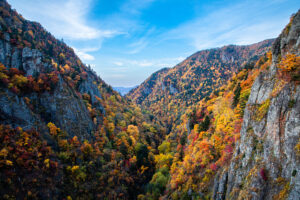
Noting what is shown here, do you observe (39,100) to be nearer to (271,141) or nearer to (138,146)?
(138,146)

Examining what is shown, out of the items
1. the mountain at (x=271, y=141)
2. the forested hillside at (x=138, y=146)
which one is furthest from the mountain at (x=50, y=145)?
the mountain at (x=271, y=141)

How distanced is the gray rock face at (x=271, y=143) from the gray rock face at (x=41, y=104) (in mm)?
38860

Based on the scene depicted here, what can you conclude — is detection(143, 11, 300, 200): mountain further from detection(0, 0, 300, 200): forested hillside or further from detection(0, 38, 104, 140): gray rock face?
detection(0, 38, 104, 140): gray rock face

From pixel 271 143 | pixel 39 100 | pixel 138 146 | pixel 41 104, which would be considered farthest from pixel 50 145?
pixel 271 143

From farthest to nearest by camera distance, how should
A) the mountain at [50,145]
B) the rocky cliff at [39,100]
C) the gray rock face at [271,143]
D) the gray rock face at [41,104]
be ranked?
the rocky cliff at [39,100] → the gray rock face at [41,104] → the mountain at [50,145] → the gray rock face at [271,143]

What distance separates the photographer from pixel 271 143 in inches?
473

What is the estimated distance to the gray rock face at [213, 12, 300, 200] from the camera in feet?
33.0

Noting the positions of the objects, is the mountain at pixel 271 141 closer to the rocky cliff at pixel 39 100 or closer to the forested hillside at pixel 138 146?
the forested hillside at pixel 138 146

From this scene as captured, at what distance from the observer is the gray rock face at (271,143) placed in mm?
10047

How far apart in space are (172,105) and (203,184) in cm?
16180

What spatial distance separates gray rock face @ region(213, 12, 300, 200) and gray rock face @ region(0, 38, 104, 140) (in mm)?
38860

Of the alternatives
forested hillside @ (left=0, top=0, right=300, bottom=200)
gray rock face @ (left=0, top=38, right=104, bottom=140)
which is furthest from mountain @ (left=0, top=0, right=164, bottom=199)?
forested hillside @ (left=0, top=0, right=300, bottom=200)

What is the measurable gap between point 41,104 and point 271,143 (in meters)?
47.5

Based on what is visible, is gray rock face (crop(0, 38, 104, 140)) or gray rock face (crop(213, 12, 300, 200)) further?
gray rock face (crop(0, 38, 104, 140))
